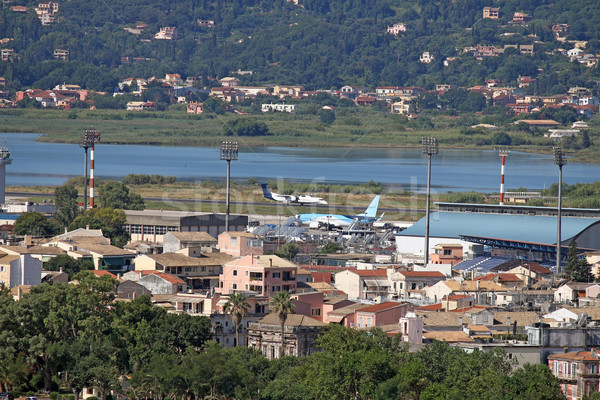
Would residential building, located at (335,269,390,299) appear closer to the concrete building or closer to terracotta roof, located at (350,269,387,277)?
terracotta roof, located at (350,269,387,277)

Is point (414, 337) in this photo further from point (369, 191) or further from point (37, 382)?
point (369, 191)

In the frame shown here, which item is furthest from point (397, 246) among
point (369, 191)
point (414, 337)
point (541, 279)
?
point (369, 191)

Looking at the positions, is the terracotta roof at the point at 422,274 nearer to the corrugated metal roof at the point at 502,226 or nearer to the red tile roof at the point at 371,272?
the red tile roof at the point at 371,272

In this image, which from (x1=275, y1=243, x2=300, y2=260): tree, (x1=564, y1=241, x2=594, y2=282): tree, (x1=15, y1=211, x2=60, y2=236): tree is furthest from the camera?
(x1=15, y1=211, x2=60, y2=236): tree

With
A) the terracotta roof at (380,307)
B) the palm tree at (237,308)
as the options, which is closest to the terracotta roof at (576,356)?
the terracotta roof at (380,307)

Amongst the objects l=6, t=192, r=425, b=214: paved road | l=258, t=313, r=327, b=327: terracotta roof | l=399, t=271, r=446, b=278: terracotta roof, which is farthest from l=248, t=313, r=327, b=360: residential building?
l=6, t=192, r=425, b=214: paved road

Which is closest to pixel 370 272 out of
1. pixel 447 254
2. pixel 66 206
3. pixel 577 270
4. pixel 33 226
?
pixel 577 270
